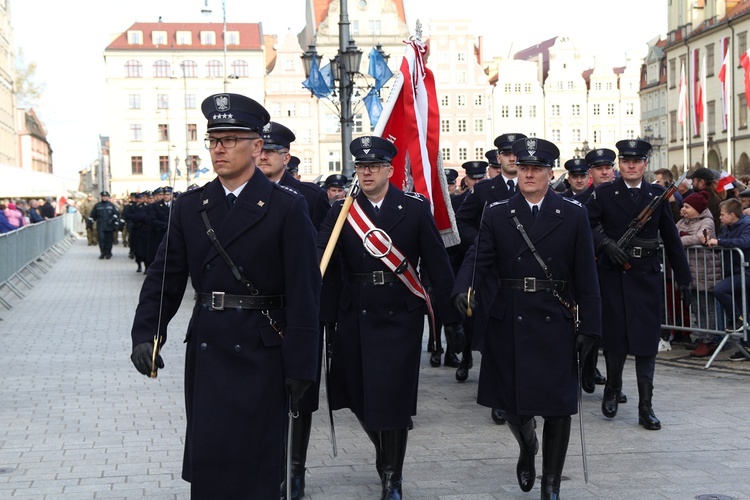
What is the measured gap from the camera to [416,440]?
8141 mm

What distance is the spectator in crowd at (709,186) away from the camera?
1270 cm

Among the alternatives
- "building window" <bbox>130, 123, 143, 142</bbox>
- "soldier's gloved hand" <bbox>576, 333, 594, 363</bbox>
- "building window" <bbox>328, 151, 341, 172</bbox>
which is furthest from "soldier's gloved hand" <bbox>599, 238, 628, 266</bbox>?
"building window" <bbox>130, 123, 143, 142</bbox>

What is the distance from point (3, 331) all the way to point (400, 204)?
10.5 meters

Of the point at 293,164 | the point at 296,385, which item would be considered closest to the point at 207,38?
the point at 293,164

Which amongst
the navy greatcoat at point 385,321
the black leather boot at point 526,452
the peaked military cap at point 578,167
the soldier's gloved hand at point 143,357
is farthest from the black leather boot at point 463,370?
the soldier's gloved hand at point 143,357

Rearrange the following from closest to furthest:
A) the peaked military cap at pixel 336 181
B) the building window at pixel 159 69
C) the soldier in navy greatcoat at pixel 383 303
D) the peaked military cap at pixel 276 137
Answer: the soldier in navy greatcoat at pixel 383 303 → the peaked military cap at pixel 276 137 → the peaked military cap at pixel 336 181 → the building window at pixel 159 69

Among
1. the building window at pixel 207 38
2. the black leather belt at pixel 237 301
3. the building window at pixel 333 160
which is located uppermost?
the building window at pixel 207 38

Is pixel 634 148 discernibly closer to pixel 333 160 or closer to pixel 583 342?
pixel 583 342

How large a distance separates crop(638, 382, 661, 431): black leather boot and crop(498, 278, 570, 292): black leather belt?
2.27 m

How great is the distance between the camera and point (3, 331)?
15703 millimetres

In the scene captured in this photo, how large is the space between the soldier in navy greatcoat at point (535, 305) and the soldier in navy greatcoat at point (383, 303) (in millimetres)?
328

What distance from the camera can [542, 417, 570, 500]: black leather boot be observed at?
6.22 metres

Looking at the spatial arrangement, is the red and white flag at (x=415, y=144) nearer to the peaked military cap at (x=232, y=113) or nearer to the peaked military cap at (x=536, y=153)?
the peaked military cap at (x=536, y=153)

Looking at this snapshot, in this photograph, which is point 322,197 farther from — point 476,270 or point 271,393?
point 271,393
